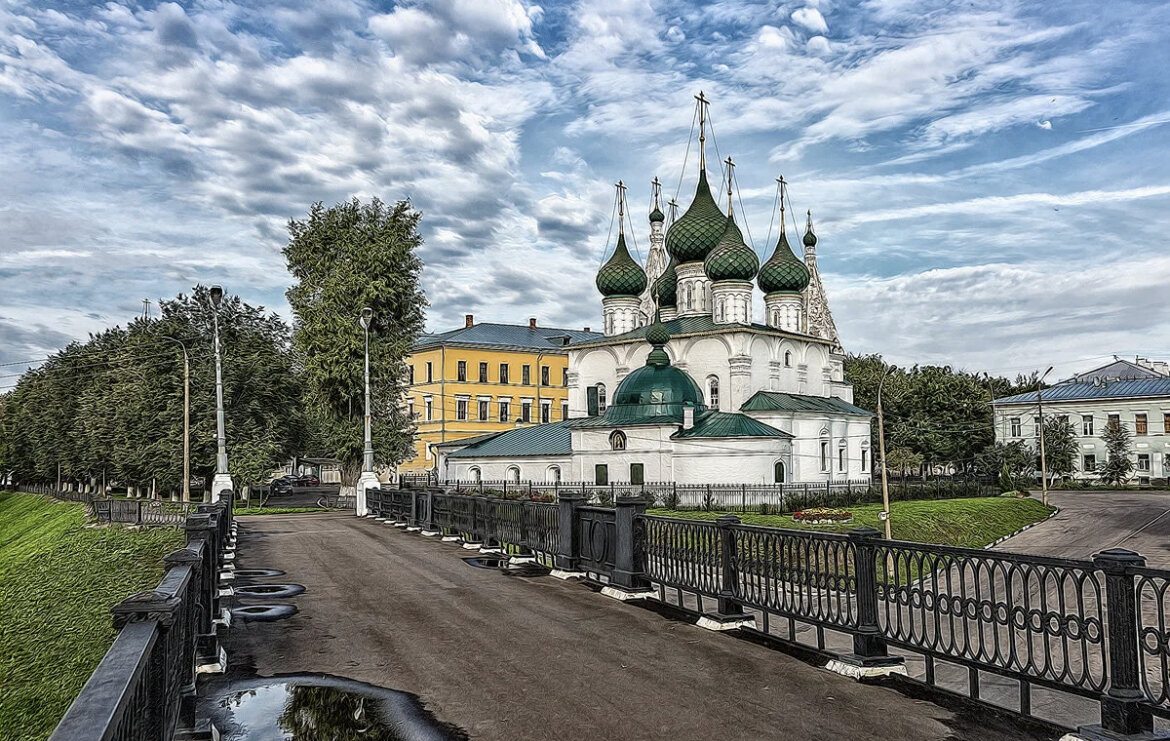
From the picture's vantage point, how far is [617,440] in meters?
42.1

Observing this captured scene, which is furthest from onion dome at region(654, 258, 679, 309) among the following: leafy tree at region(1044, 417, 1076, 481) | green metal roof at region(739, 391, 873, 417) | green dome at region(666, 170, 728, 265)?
leafy tree at region(1044, 417, 1076, 481)

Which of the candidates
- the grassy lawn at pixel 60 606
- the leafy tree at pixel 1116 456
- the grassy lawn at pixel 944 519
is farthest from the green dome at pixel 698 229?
the leafy tree at pixel 1116 456

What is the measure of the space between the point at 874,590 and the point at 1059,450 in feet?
202

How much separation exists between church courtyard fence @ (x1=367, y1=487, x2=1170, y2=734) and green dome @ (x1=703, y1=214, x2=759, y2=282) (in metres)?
29.8

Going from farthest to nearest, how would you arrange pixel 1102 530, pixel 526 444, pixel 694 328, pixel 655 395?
1. pixel 526 444
2. pixel 694 328
3. pixel 655 395
4. pixel 1102 530

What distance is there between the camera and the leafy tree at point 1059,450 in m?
61.4

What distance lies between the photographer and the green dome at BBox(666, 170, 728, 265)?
49.7m

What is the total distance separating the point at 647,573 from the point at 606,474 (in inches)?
1214

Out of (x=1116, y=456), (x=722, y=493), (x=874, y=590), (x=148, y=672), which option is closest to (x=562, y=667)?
(x=874, y=590)

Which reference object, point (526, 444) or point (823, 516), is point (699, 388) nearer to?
point (526, 444)

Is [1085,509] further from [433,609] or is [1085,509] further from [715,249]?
[433,609]

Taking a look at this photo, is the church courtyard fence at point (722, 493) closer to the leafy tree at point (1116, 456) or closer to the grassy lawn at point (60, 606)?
the grassy lawn at point (60, 606)

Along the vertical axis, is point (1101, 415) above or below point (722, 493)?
above

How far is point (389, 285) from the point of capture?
39062 mm
